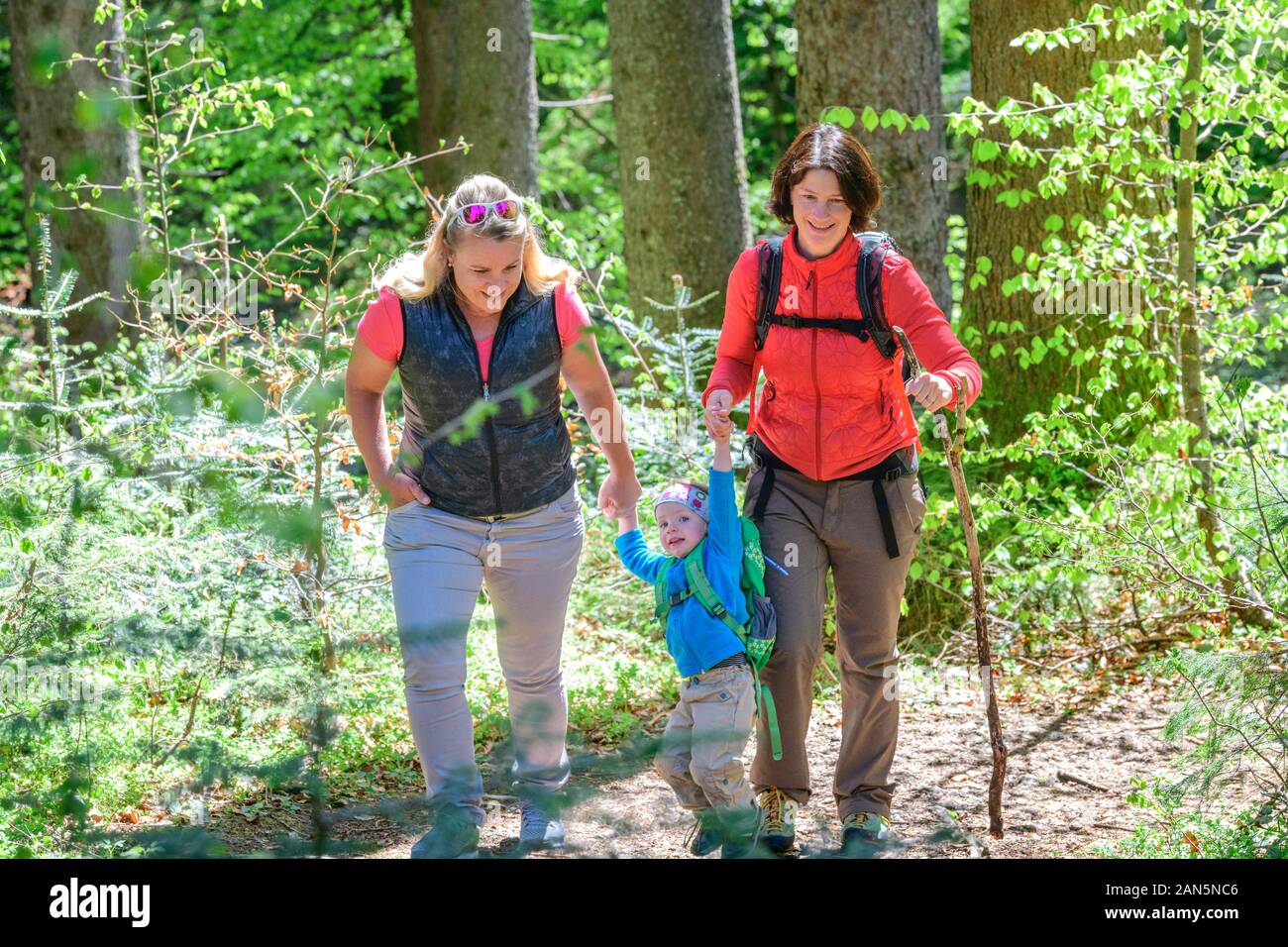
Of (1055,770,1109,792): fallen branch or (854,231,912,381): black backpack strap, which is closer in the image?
(854,231,912,381): black backpack strap

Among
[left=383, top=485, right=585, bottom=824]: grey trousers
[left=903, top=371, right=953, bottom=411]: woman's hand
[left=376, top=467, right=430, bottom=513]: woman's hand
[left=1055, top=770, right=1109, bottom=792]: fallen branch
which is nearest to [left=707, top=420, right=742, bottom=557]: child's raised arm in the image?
[left=383, top=485, right=585, bottom=824]: grey trousers

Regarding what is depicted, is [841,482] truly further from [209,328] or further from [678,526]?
[209,328]

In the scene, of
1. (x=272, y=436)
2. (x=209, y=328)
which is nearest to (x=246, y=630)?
(x=272, y=436)

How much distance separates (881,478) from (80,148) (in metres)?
6.73

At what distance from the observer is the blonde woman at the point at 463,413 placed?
12.6 feet

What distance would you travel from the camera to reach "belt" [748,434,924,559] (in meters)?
4.06

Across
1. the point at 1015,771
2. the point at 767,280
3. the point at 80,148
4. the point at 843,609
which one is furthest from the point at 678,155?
the point at 843,609

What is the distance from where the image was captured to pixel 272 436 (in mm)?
6008

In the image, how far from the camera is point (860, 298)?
396 cm

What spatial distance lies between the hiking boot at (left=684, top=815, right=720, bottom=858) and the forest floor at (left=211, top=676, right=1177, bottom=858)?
0.06 metres

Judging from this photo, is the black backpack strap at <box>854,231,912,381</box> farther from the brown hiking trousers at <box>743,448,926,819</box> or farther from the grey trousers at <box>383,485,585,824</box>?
the grey trousers at <box>383,485,585,824</box>

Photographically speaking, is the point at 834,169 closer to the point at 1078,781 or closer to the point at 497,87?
the point at 1078,781

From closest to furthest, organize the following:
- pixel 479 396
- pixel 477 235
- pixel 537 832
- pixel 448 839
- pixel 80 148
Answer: pixel 448 839 < pixel 537 832 < pixel 477 235 < pixel 479 396 < pixel 80 148

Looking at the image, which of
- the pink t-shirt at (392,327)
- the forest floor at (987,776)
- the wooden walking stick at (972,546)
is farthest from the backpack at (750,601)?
the pink t-shirt at (392,327)
